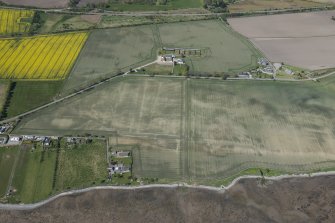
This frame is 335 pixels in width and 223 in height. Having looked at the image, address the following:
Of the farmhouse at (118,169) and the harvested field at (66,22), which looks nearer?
the farmhouse at (118,169)

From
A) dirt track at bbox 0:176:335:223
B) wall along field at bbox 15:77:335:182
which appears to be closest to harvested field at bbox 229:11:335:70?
wall along field at bbox 15:77:335:182

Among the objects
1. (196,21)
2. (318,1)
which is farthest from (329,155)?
(318,1)

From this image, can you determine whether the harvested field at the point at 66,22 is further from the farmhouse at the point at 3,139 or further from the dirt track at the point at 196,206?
the dirt track at the point at 196,206

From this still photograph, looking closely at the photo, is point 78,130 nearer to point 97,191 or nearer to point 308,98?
point 97,191

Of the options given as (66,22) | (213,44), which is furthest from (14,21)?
(213,44)

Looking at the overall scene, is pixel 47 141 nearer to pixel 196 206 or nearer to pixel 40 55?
pixel 196 206

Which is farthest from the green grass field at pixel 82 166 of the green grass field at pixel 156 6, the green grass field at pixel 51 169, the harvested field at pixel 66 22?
the green grass field at pixel 156 6
